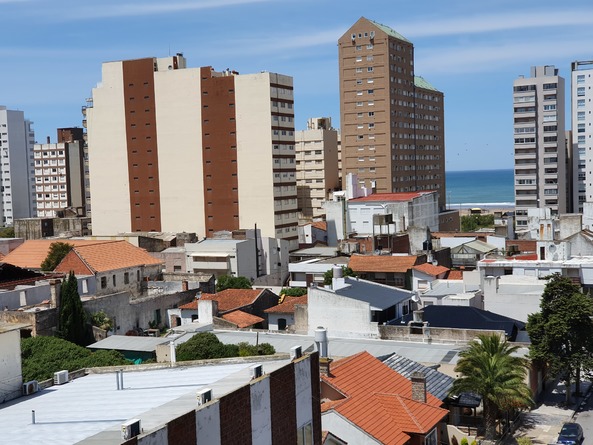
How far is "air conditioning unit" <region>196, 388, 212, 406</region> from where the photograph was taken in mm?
16578

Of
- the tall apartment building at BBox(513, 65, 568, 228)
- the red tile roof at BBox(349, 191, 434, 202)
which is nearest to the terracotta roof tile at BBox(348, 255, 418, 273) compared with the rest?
the red tile roof at BBox(349, 191, 434, 202)

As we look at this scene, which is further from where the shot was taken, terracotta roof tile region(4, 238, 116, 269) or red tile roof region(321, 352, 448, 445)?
terracotta roof tile region(4, 238, 116, 269)

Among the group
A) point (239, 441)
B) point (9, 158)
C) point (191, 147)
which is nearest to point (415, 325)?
point (239, 441)

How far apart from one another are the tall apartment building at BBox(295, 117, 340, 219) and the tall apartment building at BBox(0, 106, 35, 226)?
260ft

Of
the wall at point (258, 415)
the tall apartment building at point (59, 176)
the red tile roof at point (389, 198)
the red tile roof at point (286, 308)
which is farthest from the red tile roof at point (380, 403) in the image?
the tall apartment building at point (59, 176)

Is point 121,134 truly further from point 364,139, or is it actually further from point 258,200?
point 364,139

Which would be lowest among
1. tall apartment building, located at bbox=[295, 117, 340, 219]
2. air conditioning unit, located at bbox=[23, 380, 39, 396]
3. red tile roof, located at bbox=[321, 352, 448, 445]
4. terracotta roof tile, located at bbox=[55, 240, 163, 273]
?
red tile roof, located at bbox=[321, 352, 448, 445]

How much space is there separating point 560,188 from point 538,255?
252 ft

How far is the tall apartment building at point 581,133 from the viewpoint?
444 feet

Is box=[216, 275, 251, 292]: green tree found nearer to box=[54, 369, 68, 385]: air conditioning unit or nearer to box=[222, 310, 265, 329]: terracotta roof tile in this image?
box=[222, 310, 265, 329]: terracotta roof tile

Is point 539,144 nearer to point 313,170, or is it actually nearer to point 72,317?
point 313,170

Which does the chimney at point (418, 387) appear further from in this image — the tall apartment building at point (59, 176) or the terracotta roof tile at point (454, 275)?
the tall apartment building at point (59, 176)

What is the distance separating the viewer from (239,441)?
685 inches

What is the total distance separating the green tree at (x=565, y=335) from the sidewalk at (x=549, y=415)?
0.91 m
